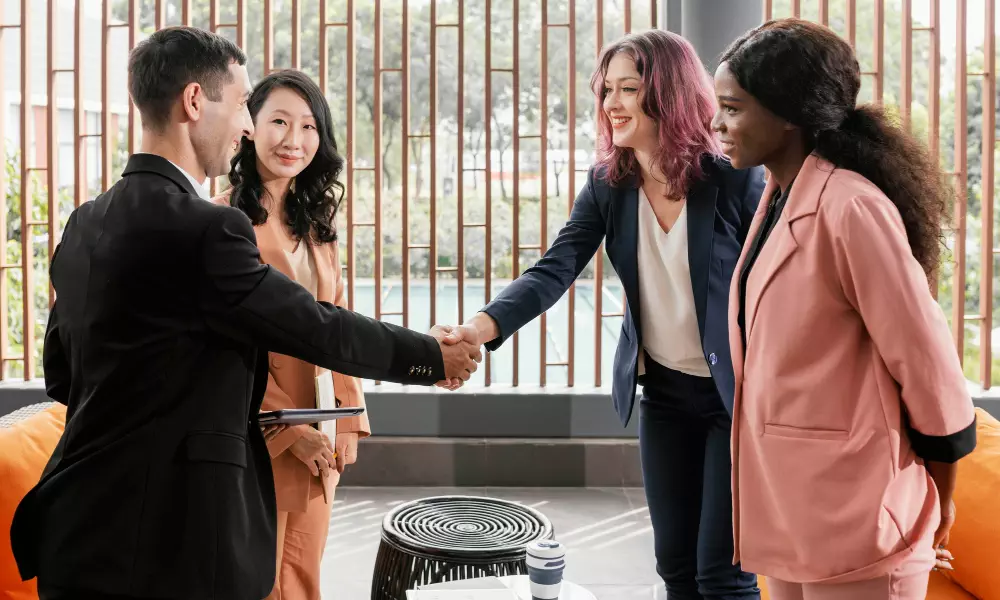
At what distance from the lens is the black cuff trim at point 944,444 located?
130 cm

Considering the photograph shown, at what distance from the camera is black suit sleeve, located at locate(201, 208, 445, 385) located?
1.38 m

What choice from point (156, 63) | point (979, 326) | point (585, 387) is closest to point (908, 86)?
point (979, 326)

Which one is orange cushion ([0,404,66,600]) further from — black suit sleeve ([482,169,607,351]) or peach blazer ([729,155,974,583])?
peach blazer ([729,155,974,583])

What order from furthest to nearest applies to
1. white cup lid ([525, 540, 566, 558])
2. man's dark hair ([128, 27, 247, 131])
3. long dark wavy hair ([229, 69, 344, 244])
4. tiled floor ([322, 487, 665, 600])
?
1. tiled floor ([322, 487, 665, 600])
2. long dark wavy hair ([229, 69, 344, 244])
3. white cup lid ([525, 540, 566, 558])
4. man's dark hair ([128, 27, 247, 131])

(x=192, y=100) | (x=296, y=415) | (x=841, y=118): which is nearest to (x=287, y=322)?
(x=296, y=415)

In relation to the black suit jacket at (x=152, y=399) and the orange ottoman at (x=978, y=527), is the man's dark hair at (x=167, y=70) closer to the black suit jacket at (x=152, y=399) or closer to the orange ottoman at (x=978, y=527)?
the black suit jacket at (x=152, y=399)

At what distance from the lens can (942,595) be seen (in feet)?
6.60

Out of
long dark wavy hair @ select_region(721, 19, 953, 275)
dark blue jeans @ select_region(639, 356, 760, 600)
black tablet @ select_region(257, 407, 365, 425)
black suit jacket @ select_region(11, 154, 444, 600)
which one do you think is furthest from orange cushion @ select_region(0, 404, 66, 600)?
long dark wavy hair @ select_region(721, 19, 953, 275)

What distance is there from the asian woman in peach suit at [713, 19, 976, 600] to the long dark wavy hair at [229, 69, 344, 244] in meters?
1.05

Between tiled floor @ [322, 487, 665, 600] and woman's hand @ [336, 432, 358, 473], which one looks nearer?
woman's hand @ [336, 432, 358, 473]

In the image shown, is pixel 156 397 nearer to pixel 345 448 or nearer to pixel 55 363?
pixel 55 363

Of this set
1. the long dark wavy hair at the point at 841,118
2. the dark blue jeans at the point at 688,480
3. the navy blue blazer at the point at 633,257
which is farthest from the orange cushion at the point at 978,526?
the long dark wavy hair at the point at 841,118

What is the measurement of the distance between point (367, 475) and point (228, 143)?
8.78 feet

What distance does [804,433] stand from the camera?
1354mm
